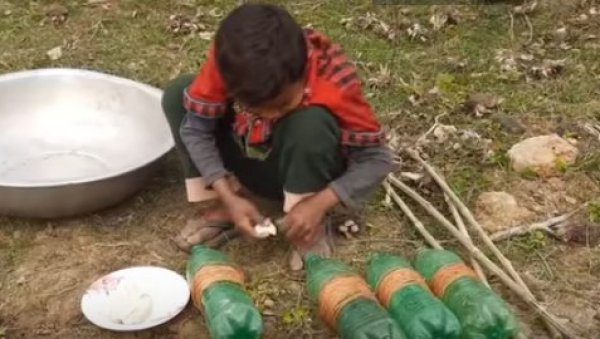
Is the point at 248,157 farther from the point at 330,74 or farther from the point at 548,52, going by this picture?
the point at 548,52

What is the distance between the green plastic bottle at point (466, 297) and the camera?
188cm

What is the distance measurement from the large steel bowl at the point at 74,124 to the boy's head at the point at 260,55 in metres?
0.61

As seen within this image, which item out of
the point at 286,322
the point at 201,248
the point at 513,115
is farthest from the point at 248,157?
the point at 513,115

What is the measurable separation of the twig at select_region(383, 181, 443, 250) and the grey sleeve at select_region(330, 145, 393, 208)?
265mm

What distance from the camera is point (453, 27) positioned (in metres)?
3.47

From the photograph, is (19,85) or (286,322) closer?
(286,322)

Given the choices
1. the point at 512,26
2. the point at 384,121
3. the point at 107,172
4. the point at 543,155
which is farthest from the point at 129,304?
the point at 512,26

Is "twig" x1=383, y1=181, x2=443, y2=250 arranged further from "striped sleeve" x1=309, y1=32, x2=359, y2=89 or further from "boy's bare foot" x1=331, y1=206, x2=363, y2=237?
"striped sleeve" x1=309, y1=32, x2=359, y2=89

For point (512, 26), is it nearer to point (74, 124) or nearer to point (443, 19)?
point (443, 19)

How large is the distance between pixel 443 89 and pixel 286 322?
1217mm

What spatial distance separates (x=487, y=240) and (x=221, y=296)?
2.27 ft

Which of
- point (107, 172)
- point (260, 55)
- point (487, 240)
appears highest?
point (260, 55)

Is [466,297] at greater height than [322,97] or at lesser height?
lesser

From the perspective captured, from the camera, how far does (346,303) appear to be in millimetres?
1938
